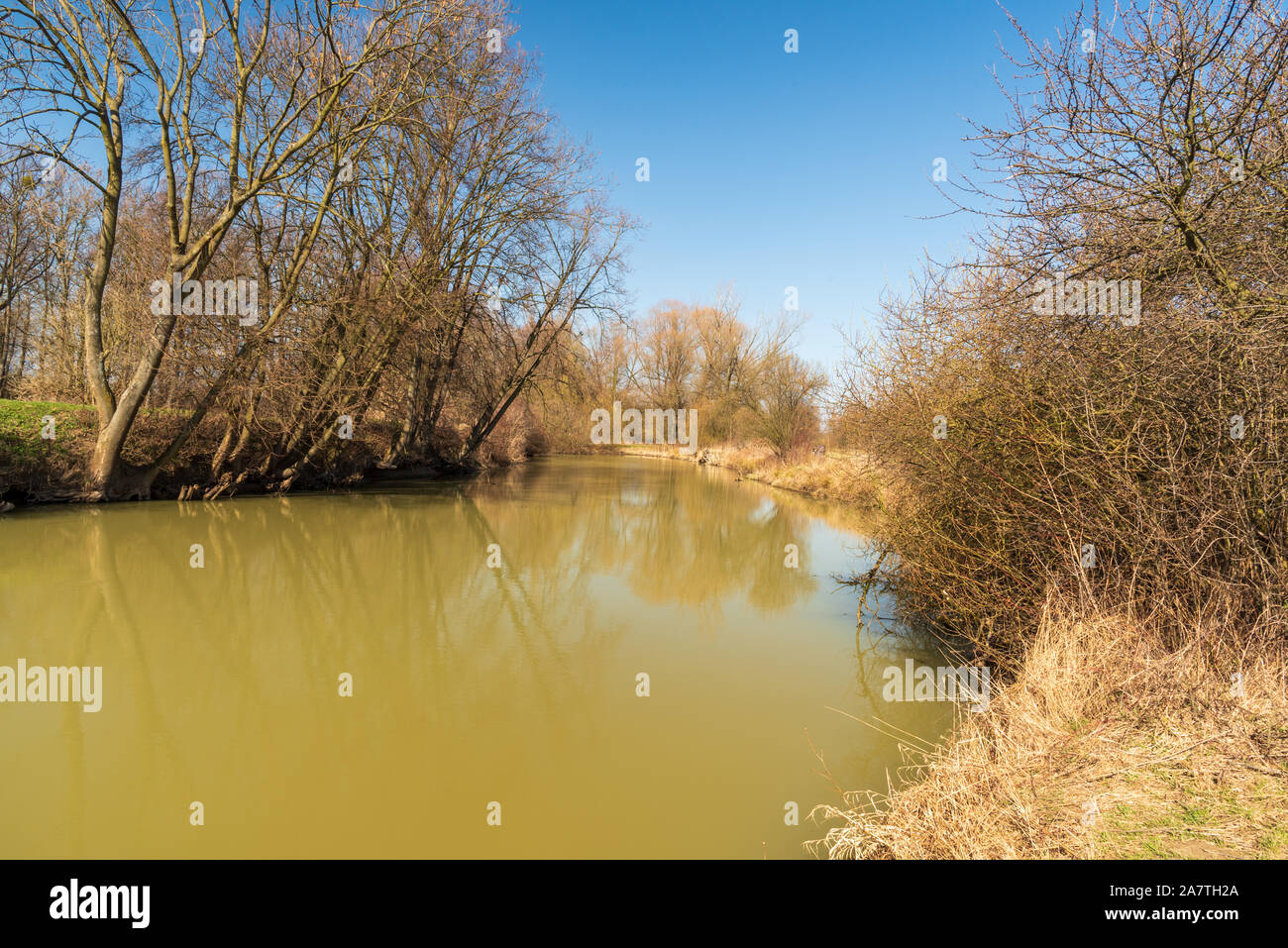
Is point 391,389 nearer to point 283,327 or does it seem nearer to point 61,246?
point 283,327

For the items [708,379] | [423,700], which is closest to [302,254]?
[423,700]

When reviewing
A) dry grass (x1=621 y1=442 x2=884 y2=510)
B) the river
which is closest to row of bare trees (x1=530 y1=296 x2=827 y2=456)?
dry grass (x1=621 y1=442 x2=884 y2=510)

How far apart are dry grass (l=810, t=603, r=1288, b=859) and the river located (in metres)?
0.62

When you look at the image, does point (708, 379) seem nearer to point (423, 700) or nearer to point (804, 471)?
point (804, 471)

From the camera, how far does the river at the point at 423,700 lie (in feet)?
9.39

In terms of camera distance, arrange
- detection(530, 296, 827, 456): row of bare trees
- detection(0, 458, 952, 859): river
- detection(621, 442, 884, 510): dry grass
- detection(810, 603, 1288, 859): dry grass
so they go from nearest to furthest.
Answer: detection(810, 603, 1288, 859): dry grass
detection(0, 458, 952, 859): river
detection(621, 442, 884, 510): dry grass
detection(530, 296, 827, 456): row of bare trees

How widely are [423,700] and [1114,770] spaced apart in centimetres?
389

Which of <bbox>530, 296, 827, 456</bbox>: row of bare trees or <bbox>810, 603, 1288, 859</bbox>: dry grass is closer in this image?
<bbox>810, 603, 1288, 859</bbox>: dry grass

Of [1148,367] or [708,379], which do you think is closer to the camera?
[1148,367]

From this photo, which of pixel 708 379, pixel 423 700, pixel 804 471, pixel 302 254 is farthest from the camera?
pixel 708 379

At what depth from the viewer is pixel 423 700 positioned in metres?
4.25

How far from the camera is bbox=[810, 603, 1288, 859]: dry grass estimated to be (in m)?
2.29

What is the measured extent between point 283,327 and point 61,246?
47.2 feet

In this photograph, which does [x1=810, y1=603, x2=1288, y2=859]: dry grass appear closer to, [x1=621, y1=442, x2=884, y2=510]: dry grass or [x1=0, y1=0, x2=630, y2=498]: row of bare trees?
[x1=621, y1=442, x2=884, y2=510]: dry grass
